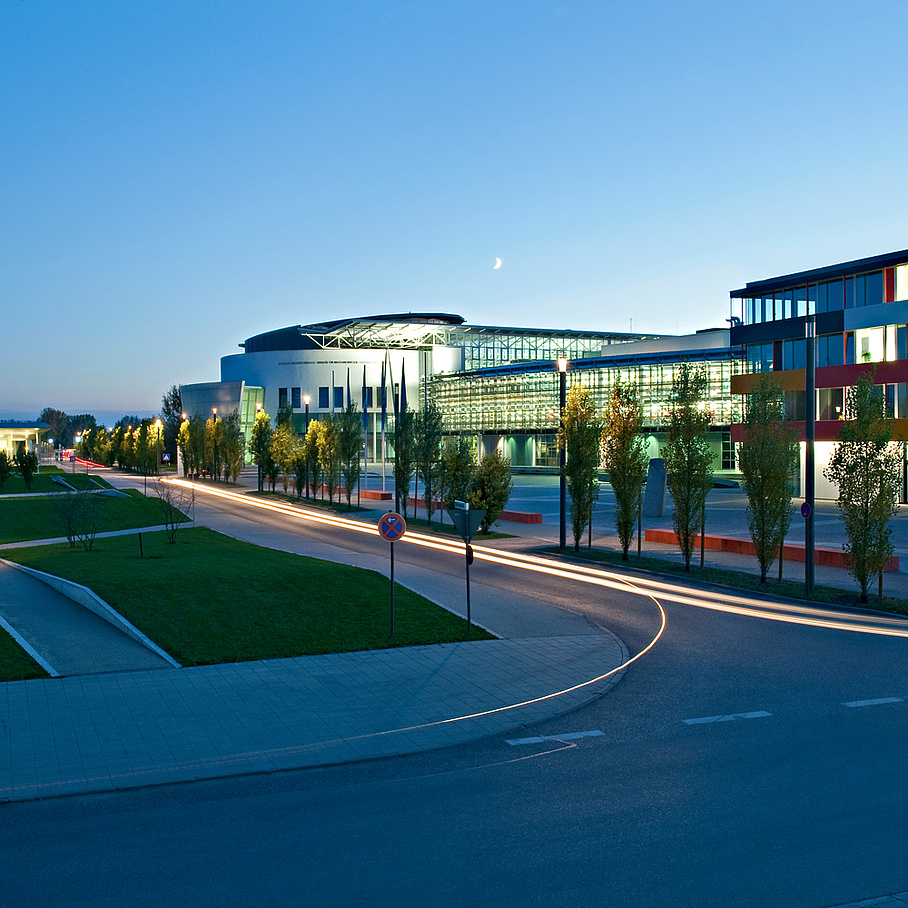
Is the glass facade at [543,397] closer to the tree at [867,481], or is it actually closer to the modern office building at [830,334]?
the modern office building at [830,334]

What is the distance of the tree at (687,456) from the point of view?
77.6 feet

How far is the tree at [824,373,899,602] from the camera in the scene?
18.1 metres

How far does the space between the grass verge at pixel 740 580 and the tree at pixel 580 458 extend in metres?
1.24

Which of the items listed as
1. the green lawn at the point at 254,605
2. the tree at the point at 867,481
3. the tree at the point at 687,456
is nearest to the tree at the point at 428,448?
the tree at the point at 687,456

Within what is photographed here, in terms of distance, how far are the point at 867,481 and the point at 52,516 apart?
107ft

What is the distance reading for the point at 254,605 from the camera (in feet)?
54.0

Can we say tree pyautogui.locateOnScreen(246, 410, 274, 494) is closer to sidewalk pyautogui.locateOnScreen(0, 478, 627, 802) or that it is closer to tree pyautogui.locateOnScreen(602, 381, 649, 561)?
tree pyautogui.locateOnScreen(602, 381, 649, 561)

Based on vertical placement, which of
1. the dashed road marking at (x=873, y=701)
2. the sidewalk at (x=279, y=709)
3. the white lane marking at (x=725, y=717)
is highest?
the sidewalk at (x=279, y=709)

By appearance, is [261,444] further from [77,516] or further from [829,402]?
[829,402]

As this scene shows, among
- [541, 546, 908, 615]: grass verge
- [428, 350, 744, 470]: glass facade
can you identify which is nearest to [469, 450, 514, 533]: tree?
[541, 546, 908, 615]: grass verge

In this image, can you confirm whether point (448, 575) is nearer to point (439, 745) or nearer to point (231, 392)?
point (439, 745)

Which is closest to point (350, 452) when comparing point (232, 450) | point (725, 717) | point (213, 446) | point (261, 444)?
point (261, 444)

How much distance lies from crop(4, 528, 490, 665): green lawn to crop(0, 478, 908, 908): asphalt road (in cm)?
469

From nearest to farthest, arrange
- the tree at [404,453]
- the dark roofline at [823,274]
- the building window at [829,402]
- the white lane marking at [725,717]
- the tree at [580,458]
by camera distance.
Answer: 1. the white lane marking at [725,717]
2. the tree at [580,458]
3. the tree at [404,453]
4. the dark roofline at [823,274]
5. the building window at [829,402]
